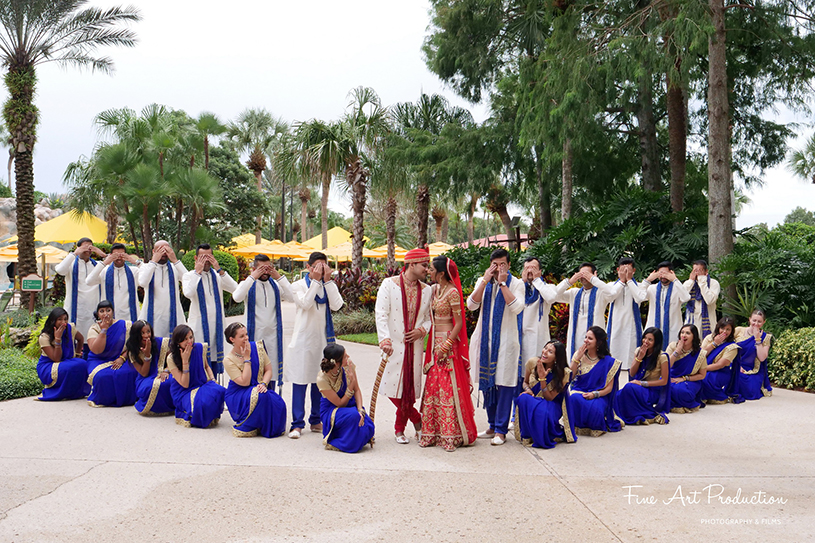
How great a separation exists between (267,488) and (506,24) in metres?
15.3

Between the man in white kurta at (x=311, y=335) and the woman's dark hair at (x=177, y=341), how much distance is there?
1.07 metres

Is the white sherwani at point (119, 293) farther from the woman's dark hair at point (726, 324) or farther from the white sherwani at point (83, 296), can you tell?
the woman's dark hair at point (726, 324)

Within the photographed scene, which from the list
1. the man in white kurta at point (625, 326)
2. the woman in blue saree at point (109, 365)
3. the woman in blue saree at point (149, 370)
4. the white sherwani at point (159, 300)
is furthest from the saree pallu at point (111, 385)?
the man in white kurta at point (625, 326)

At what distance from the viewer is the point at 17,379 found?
26.0 feet

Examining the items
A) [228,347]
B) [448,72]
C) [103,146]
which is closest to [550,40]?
[448,72]

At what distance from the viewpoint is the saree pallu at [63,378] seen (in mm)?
7539

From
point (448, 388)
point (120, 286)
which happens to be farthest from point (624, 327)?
point (120, 286)

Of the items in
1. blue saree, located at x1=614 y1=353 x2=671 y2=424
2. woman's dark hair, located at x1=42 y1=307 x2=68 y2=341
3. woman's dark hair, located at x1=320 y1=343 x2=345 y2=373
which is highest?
woman's dark hair, located at x1=42 y1=307 x2=68 y2=341

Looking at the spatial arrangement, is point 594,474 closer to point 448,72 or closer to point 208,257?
point 208,257

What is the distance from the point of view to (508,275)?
6.23m

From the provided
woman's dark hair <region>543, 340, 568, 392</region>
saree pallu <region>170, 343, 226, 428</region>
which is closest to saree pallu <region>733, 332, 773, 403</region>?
woman's dark hair <region>543, 340, 568, 392</region>

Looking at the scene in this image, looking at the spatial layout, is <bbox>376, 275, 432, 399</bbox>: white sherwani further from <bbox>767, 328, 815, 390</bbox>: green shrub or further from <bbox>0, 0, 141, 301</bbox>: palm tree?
<bbox>0, 0, 141, 301</bbox>: palm tree

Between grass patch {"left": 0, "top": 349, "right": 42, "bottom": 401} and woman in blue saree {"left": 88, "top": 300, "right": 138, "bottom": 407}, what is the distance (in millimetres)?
1015

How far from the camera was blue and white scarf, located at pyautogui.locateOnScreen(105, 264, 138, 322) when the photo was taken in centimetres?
835
